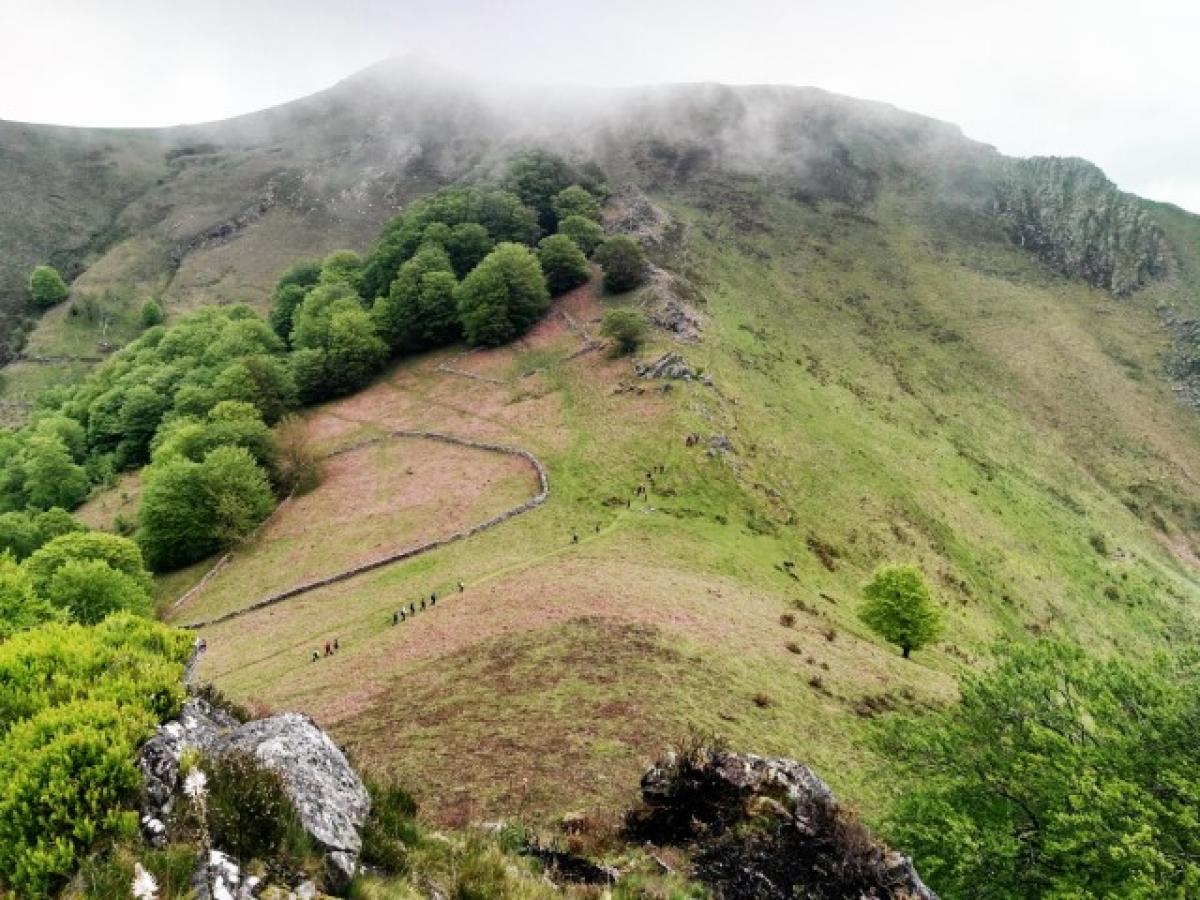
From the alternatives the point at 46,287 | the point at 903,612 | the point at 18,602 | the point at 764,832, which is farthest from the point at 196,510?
the point at 46,287

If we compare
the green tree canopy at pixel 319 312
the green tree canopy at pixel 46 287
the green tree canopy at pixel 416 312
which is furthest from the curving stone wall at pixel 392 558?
the green tree canopy at pixel 46 287

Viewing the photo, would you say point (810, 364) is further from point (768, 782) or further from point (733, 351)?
point (768, 782)

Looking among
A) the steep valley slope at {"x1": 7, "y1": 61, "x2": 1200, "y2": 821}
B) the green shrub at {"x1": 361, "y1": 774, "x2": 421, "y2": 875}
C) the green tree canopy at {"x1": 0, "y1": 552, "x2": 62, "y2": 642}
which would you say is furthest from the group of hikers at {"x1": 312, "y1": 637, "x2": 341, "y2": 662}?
the green shrub at {"x1": 361, "y1": 774, "x2": 421, "y2": 875}

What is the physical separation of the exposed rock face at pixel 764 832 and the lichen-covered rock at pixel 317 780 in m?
6.56

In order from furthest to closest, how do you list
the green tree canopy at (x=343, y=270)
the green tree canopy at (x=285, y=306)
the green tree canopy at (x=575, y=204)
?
1. the green tree canopy at (x=285, y=306)
2. the green tree canopy at (x=343, y=270)
3. the green tree canopy at (x=575, y=204)

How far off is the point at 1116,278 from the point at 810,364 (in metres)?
62.3

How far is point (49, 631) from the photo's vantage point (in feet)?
38.3

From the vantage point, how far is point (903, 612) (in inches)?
1618

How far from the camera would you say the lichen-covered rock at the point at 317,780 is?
9535 mm

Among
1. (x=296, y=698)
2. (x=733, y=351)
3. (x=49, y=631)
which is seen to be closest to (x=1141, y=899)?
(x=49, y=631)

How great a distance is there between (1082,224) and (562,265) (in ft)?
291

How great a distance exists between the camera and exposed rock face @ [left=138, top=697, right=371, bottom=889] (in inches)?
358

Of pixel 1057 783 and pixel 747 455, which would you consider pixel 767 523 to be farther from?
pixel 1057 783

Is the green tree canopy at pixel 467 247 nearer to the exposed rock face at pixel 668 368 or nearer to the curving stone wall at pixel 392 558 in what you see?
the exposed rock face at pixel 668 368
